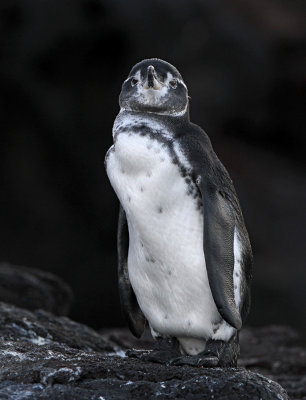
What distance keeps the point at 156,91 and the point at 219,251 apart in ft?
2.30

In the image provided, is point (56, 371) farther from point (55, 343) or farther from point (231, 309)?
point (55, 343)

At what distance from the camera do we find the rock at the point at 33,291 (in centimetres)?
552

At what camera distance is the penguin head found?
3.38 m

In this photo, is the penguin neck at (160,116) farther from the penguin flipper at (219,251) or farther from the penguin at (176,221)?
the penguin flipper at (219,251)

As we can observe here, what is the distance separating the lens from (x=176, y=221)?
3.30m

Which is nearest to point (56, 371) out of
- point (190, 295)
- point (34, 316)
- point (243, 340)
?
point (190, 295)

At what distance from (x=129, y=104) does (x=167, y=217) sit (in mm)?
508

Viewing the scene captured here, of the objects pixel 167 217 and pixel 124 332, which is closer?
pixel 167 217

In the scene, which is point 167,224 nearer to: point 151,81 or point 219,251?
point 219,251

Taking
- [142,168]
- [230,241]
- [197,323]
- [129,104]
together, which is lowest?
[197,323]

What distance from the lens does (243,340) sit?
6.78m

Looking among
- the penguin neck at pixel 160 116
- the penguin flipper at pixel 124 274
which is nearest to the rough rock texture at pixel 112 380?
the penguin flipper at pixel 124 274

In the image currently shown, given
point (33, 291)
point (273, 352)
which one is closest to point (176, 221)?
point (33, 291)

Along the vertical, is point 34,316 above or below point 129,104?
below
